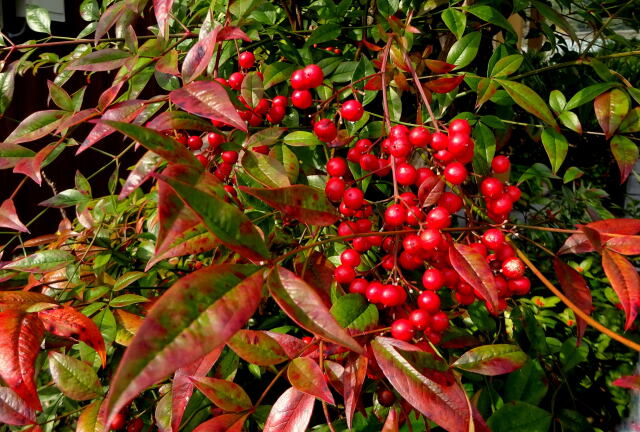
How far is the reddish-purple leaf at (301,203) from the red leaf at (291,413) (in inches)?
6.1

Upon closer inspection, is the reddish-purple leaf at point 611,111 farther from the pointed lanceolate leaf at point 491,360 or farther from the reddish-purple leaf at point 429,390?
the reddish-purple leaf at point 429,390

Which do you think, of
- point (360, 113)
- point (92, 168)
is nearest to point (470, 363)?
point (360, 113)

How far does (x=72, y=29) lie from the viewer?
8.79 feet

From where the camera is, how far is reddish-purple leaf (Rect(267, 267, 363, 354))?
29cm

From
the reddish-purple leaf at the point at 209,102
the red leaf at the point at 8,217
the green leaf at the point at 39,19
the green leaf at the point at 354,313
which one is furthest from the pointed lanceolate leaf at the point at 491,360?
the green leaf at the point at 39,19

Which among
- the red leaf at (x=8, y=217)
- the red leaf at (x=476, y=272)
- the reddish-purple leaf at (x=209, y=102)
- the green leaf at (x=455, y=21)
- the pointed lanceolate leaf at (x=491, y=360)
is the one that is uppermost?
the reddish-purple leaf at (x=209, y=102)

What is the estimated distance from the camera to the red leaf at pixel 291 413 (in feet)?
1.36

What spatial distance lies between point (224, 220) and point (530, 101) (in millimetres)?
492

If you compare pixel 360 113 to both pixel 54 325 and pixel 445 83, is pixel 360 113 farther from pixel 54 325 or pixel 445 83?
pixel 54 325

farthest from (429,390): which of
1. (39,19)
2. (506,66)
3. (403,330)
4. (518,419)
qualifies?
(39,19)

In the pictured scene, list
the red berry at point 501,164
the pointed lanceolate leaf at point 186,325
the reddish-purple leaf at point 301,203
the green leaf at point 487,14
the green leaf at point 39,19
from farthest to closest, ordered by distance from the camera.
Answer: the green leaf at point 39,19, the green leaf at point 487,14, the red berry at point 501,164, the reddish-purple leaf at point 301,203, the pointed lanceolate leaf at point 186,325

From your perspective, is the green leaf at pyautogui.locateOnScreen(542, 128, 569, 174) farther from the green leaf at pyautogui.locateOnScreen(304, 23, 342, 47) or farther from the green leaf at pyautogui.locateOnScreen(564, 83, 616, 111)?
the green leaf at pyautogui.locateOnScreen(304, 23, 342, 47)

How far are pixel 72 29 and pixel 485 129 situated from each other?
271cm

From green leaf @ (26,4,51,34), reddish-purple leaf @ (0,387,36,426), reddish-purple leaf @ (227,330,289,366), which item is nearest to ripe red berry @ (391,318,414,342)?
reddish-purple leaf @ (227,330,289,366)
